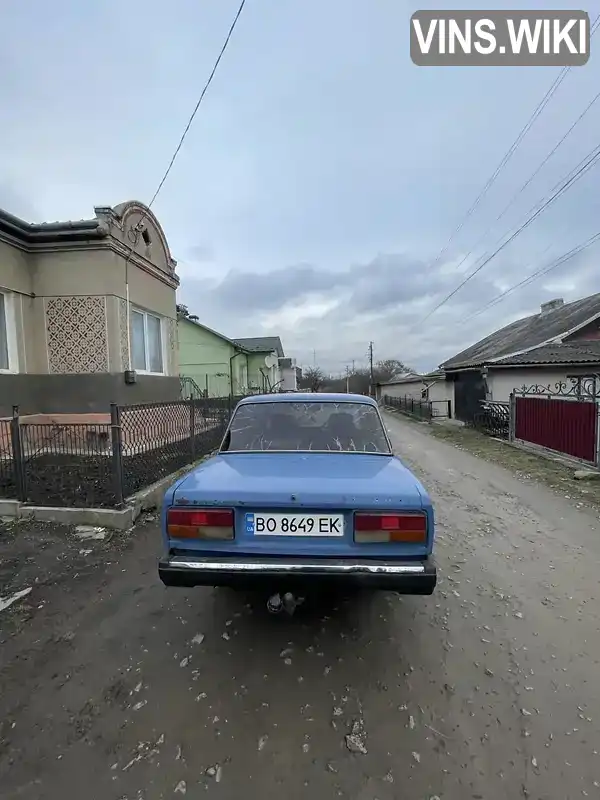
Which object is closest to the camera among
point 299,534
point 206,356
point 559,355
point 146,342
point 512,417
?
point 299,534

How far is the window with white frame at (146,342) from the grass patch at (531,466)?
8462 millimetres

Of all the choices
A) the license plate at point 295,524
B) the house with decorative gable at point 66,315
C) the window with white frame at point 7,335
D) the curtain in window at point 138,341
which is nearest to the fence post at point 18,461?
the house with decorative gable at point 66,315

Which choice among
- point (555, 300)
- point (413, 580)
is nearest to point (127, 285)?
point (413, 580)

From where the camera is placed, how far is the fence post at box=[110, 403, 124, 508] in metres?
4.98

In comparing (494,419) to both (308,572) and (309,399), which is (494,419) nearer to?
(309,399)

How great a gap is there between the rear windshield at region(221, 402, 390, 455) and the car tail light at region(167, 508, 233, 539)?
118 cm

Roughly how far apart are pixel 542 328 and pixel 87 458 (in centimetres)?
2246

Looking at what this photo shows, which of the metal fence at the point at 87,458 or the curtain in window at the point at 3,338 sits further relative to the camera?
the curtain in window at the point at 3,338

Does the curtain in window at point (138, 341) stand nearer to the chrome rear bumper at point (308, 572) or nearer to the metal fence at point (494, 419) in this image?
the chrome rear bumper at point (308, 572)

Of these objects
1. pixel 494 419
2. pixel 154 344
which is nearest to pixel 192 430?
pixel 154 344

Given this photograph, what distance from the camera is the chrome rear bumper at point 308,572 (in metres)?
2.44

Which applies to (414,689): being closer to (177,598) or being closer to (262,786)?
(262,786)

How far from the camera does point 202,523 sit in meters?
2.59

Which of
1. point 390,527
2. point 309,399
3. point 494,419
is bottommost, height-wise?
point 494,419
